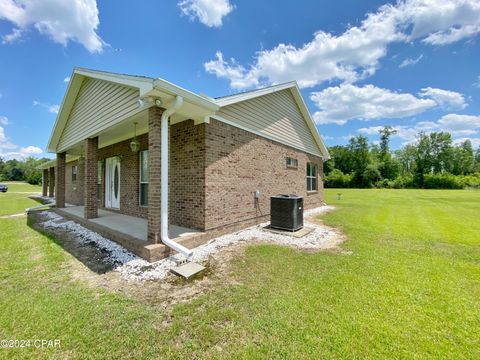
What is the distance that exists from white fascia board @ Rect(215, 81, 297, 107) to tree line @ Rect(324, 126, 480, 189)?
128 feet

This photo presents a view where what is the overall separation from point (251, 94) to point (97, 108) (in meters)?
5.19

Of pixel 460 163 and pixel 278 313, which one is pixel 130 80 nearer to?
pixel 278 313

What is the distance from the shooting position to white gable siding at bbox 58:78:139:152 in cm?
558

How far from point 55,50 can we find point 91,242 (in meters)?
9.48

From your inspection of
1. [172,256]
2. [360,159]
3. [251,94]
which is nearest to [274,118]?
[251,94]

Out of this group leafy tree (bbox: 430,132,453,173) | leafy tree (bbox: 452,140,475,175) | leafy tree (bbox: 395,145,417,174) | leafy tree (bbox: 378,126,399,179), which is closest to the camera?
leafy tree (bbox: 378,126,399,179)

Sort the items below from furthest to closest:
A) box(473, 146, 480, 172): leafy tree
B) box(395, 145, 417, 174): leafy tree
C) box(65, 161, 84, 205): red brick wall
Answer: box(395, 145, 417, 174): leafy tree, box(473, 146, 480, 172): leafy tree, box(65, 161, 84, 205): red brick wall

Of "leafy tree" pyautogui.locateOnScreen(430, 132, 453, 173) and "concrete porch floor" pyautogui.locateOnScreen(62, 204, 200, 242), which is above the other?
"leafy tree" pyautogui.locateOnScreen(430, 132, 453, 173)

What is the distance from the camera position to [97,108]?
7.08 metres

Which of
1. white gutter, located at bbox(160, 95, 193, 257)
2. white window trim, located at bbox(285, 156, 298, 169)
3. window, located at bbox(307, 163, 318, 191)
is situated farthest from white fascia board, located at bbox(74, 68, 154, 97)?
window, located at bbox(307, 163, 318, 191)

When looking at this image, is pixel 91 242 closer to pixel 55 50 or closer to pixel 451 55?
pixel 55 50

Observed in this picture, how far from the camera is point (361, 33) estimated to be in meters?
9.56

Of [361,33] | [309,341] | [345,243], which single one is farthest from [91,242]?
[361,33]

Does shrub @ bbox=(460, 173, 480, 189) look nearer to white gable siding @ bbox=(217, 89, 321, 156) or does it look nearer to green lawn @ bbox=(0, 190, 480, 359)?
white gable siding @ bbox=(217, 89, 321, 156)
